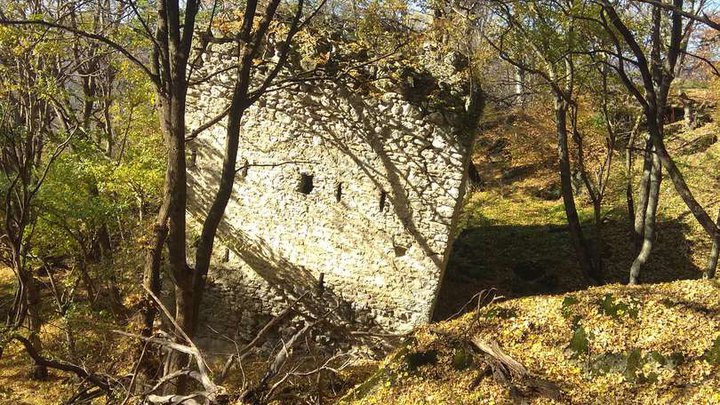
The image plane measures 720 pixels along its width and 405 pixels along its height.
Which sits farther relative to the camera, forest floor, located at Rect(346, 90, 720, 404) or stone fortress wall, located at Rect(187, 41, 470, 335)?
stone fortress wall, located at Rect(187, 41, 470, 335)

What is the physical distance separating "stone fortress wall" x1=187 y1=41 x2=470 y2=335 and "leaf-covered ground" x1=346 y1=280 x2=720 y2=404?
1.67 m

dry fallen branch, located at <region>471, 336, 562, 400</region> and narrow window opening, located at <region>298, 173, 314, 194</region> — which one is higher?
narrow window opening, located at <region>298, 173, 314, 194</region>

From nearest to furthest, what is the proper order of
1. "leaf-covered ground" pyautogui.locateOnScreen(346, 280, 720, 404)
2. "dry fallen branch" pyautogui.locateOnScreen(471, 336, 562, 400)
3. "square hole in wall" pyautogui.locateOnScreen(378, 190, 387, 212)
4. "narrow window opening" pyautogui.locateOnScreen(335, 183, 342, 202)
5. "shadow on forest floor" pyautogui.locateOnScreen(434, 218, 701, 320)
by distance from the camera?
1. "leaf-covered ground" pyautogui.locateOnScreen(346, 280, 720, 404)
2. "dry fallen branch" pyautogui.locateOnScreen(471, 336, 562, 400)
3. "square hole in wall" pyautogui.locateOnScreen(378, 190, 387, 212)
4. "narrow window opening" pyautogui.locateOnScreen(335, 183, 342, 202)
5. "shadow on forest floor" pyautogui.locateOnScreen(434, 218, 701, 320)

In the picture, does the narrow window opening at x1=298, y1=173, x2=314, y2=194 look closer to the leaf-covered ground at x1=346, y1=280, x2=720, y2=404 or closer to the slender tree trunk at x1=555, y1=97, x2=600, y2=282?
the leaf-covered ground at x1=346, y1=280, x2=720, y2=404

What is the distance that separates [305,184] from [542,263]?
22.4ft

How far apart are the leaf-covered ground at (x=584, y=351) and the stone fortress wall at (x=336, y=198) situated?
1.67 m

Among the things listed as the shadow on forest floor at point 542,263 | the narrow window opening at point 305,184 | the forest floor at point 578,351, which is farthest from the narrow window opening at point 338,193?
the shadow on forest floor at point 542,263

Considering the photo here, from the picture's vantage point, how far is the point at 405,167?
736cm

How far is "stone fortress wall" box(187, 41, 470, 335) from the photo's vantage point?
732 centimetres

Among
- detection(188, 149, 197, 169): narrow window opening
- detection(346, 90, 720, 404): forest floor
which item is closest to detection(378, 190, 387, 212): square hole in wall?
detection(346, 90, 720, 404): forest floor

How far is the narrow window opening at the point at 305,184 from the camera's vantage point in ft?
25.6

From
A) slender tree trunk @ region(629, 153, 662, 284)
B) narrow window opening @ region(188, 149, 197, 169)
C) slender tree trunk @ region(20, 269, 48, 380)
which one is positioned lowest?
slender tree trunk @ region(20, 269, 48, 380)

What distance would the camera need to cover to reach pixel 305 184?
787cm

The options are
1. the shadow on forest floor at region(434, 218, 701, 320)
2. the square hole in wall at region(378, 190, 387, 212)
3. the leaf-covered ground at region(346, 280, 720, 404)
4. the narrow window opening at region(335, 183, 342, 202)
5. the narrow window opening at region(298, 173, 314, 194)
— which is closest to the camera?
the leaf-covered ground at region(346, 280, 720, 404)
